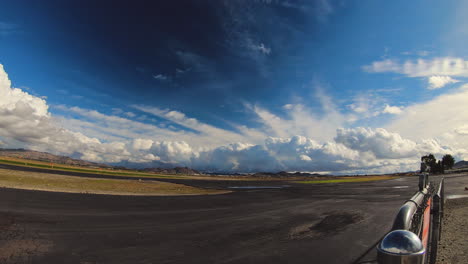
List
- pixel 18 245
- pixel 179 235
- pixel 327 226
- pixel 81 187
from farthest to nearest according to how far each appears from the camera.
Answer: pixel 81 187, pixel 327 226, pixel 179 235, pixel 18 245

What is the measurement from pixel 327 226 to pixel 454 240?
470cm

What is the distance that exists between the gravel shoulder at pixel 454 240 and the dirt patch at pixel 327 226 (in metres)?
3.65

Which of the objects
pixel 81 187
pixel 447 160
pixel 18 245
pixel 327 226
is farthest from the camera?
pixel 447 160

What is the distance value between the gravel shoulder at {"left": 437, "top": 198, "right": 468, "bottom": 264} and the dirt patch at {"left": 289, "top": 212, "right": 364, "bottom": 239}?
3647 millimetres

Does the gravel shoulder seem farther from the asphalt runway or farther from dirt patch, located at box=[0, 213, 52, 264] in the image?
dirt patch, located at box=[0, 213, 52, 264]

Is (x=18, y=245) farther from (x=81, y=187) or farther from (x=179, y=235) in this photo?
(x=81, y=187)

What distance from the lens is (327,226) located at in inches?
445

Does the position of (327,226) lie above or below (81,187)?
above

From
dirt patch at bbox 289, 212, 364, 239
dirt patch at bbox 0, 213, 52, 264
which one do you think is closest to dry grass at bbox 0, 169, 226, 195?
dirt patch at bbox 0, 213, 52, 264

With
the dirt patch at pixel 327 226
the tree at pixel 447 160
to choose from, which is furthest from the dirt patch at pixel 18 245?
the tree at pixel 447 160

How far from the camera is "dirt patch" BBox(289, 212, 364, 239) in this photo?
32.5 ft

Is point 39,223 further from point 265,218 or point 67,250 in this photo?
point 265,218

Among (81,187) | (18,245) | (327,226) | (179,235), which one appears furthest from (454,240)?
(81,187)

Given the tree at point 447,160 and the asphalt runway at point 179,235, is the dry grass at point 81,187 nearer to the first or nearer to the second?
the asphalt runway at point 179,235
